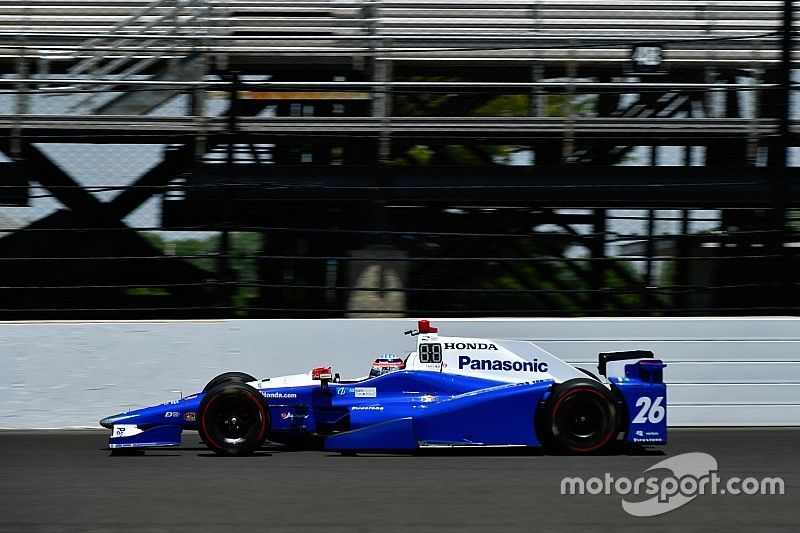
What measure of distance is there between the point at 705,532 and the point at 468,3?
28.7 feet

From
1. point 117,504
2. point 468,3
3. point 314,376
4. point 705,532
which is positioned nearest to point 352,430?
point 314,376

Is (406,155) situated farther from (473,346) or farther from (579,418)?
(579,418)

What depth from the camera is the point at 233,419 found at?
6777mm

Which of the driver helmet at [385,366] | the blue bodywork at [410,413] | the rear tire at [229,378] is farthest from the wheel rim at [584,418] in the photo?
the rear tire at [229,378]

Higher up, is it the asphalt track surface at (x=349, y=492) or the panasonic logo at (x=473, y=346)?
the panasonic logo at (x=473, y=346)

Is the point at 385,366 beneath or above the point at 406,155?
beneath

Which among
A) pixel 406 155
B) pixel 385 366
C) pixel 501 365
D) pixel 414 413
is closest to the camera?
pixel 414 413

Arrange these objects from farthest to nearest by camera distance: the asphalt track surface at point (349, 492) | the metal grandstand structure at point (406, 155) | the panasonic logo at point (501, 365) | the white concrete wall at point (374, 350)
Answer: the metal grandstand structure at point (406, 155) < the white concrete wall at point (374, 350) < the panasonic logo at point (501, 365) < the asphalt track surface at point (349, 492)

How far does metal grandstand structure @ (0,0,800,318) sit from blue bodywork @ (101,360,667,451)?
63.6 inches

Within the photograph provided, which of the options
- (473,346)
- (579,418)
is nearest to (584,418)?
(579,418)

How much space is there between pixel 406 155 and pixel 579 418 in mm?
4403

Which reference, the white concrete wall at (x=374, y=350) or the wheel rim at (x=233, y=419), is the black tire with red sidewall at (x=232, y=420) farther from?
the white concrete wall at (x=374, y=350)

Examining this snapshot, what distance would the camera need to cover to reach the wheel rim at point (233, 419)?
6719 millimetres

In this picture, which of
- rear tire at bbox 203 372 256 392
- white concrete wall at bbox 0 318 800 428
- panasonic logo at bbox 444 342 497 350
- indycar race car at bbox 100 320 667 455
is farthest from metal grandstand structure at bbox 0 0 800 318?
indycar race car at bbox 100 320 667 455
